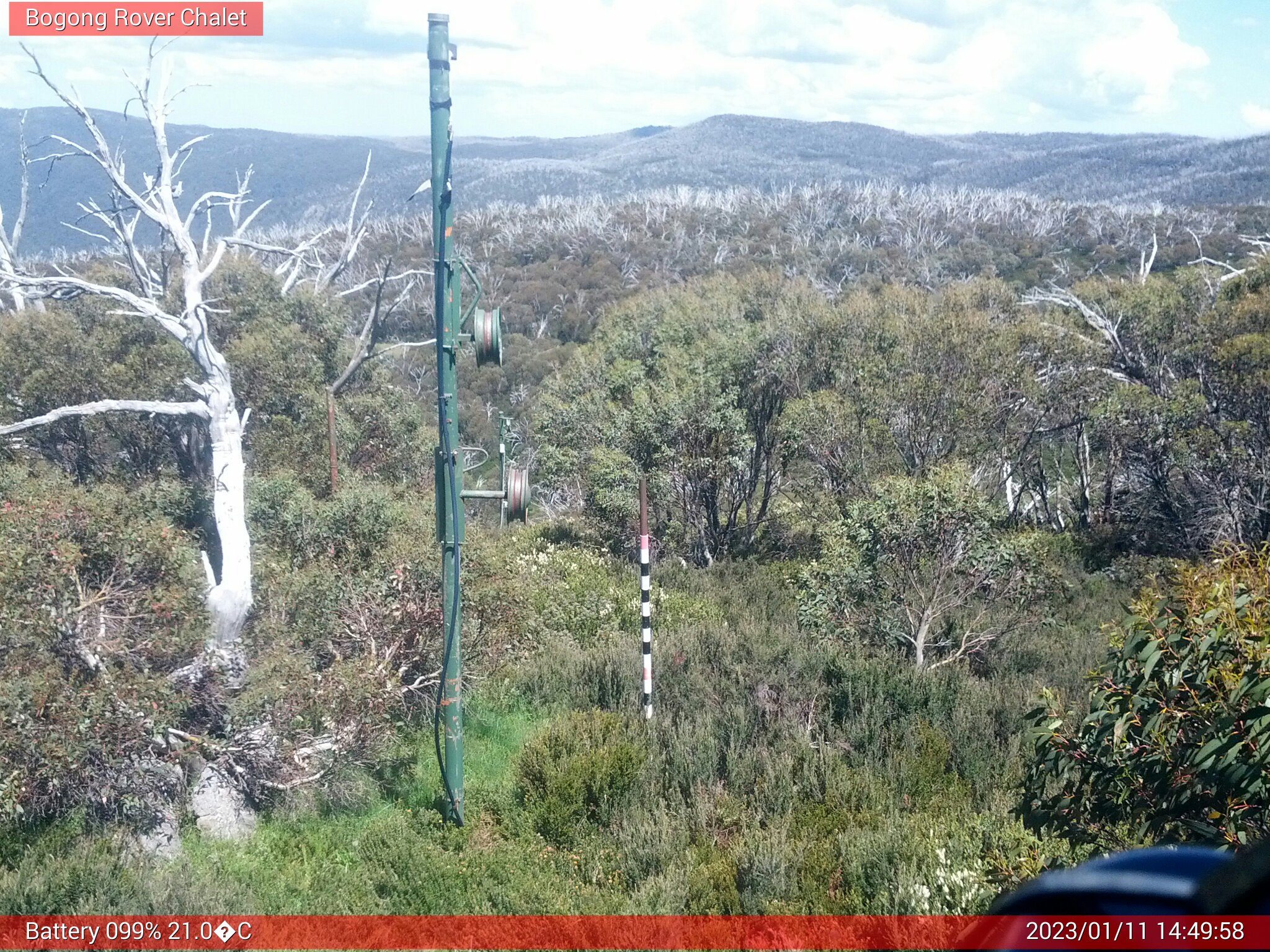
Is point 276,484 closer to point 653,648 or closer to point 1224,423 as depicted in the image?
point 653,648

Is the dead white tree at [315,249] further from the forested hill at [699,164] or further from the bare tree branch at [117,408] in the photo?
the forested hill at [699,164]

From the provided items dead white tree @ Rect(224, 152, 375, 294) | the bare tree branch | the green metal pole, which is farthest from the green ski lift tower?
dead white tree @ Rect(224, 152, 375, 294)

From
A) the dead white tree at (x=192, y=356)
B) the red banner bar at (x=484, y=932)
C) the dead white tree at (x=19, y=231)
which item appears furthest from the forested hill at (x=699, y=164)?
the red banner bar at (x=484, y=932)

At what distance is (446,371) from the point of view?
6246mm

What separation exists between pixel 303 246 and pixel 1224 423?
13865 millimetres

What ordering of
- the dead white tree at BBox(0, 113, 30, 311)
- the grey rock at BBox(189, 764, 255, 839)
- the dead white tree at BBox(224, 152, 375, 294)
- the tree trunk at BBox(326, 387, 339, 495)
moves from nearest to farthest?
the grey rock at BBox(189, 764, 255, 839), the dead white tree at BBox(224, 152, 375, 294), the tree trunk at BBox(326, 387, 339, 495), the dead white tree at BBox(0, 113, 30, 311)

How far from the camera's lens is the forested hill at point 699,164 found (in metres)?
83.0

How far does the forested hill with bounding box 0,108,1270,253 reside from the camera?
83.0 metres

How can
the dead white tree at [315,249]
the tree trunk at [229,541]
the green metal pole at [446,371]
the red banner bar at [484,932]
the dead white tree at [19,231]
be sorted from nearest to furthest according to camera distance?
the red banner bar at [484,932] → the green metal pole at [446,371] → the tree trunk at [229,541] → the dead white tree at [315,249] → the dead white tree at [19,231]

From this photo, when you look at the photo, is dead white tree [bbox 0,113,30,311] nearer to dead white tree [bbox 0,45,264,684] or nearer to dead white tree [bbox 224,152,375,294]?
dead white tree [bbox 224,152,375,294]

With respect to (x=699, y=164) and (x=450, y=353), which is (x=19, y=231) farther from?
(x=699, y=164)

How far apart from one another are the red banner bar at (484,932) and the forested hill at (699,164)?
47888 mm

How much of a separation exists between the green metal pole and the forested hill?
46.7 m

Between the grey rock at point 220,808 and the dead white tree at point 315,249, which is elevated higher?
the dead white tree at point 315,249
